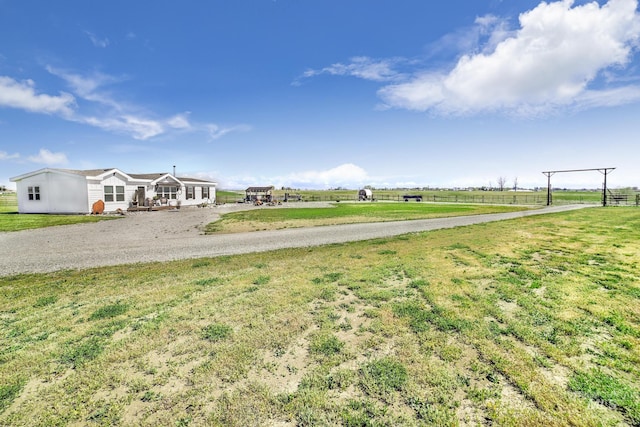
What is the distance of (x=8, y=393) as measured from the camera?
307 cm

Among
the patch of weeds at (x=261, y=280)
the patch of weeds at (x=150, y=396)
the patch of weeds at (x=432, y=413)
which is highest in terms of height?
the patch of weeds at (x=261, y=280)

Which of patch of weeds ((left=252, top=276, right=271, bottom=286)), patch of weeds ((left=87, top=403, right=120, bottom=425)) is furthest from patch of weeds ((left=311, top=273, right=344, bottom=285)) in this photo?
patch of weeds ((left=87, top=403, right=120, bottom=425))

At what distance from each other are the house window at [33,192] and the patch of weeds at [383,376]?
3728 centimetres

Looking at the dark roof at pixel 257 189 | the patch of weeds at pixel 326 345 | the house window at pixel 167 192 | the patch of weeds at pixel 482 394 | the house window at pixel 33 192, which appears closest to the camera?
the patch of weeds at pixel 482 394

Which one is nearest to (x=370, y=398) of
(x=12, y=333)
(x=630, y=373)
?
(x=630, y=373)

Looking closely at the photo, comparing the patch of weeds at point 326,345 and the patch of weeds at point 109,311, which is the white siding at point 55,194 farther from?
the patch of weeds at point 326,345

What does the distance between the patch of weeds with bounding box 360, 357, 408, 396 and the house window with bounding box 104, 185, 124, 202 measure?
33.6 metres

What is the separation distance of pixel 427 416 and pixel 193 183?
42461mm

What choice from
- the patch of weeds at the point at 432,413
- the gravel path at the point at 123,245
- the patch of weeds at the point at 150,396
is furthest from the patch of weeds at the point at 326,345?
the gravel path at the point at 123,245

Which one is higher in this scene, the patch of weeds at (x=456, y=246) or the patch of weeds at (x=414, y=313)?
the patch of weeds at (x=456, y=246)

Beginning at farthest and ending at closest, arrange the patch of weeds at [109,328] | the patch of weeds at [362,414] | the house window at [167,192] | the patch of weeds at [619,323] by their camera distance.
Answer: the house window at [167,192], the patch of weeds at [109,328], the patch of weeds at [619,323], the patch of weeds at [362,414]

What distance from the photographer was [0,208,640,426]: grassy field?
2779mm

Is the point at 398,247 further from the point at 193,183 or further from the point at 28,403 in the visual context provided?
the point at 193,183

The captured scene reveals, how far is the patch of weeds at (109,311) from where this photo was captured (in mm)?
4973
